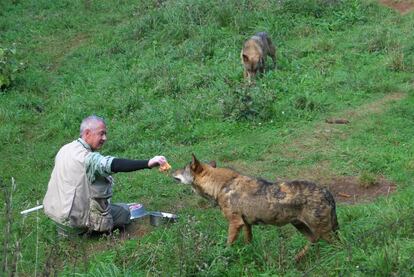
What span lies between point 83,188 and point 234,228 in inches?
69.0

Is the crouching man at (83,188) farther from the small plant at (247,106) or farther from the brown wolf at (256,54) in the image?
the brown wolf at (256,54)

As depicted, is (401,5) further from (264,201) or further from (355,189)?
(264,201)

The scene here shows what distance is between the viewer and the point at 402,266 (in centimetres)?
523

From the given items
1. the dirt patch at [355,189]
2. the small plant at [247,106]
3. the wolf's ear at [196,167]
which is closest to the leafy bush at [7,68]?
the small plant at [247,106]

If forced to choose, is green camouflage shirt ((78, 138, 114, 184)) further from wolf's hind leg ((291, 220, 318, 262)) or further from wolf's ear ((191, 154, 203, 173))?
wolf's hind leg ((291, 220, 318, 262))

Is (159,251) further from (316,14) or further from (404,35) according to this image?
(316,14)

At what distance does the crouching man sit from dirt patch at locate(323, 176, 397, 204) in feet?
8.69

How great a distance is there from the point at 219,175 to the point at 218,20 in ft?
30.6

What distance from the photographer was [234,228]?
6.43 m

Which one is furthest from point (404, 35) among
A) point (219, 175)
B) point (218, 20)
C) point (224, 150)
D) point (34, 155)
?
point (219, 175)

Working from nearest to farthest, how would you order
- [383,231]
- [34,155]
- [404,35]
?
1. [383,231]
2. [34,155]
3. [404,35]

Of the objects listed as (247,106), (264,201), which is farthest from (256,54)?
(264,201)

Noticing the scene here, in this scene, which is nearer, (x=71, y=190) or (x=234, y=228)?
(x=234, y=228)

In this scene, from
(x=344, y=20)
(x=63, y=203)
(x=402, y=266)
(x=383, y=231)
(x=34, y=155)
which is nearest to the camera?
(x=402, y=266)
